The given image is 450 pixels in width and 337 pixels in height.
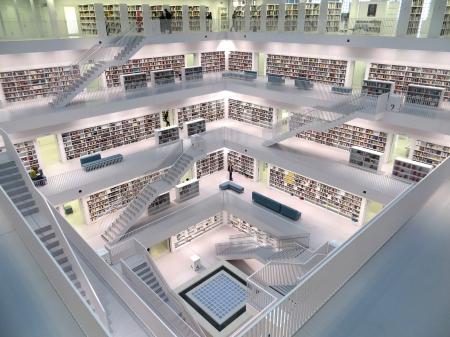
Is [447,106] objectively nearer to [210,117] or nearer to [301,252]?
[301,252]

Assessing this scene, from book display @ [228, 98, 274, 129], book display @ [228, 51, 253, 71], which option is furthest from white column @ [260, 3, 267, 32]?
book display @ [228, 98, 274, 129]

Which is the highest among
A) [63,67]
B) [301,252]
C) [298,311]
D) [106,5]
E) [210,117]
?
[106,5]

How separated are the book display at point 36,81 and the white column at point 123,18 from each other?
2.54 meters

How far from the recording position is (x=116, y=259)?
10078mm

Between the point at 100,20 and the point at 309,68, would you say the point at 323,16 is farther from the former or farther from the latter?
the point at 100,20

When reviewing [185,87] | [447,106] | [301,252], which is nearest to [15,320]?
[301,252]

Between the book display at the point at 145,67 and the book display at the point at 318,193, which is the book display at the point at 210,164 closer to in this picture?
the book display at the point at 318,193

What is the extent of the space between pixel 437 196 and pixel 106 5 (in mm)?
14078

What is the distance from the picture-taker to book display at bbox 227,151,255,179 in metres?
15.4

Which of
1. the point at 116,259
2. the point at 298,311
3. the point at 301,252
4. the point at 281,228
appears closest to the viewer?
the point at 298,311

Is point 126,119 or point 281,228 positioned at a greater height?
point 126,119

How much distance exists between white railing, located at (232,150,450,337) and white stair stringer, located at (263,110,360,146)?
5.77 meters

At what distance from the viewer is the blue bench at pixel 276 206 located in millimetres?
12227

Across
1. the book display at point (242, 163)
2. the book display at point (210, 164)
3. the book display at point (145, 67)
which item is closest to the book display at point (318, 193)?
the book display at point (242, 163)
